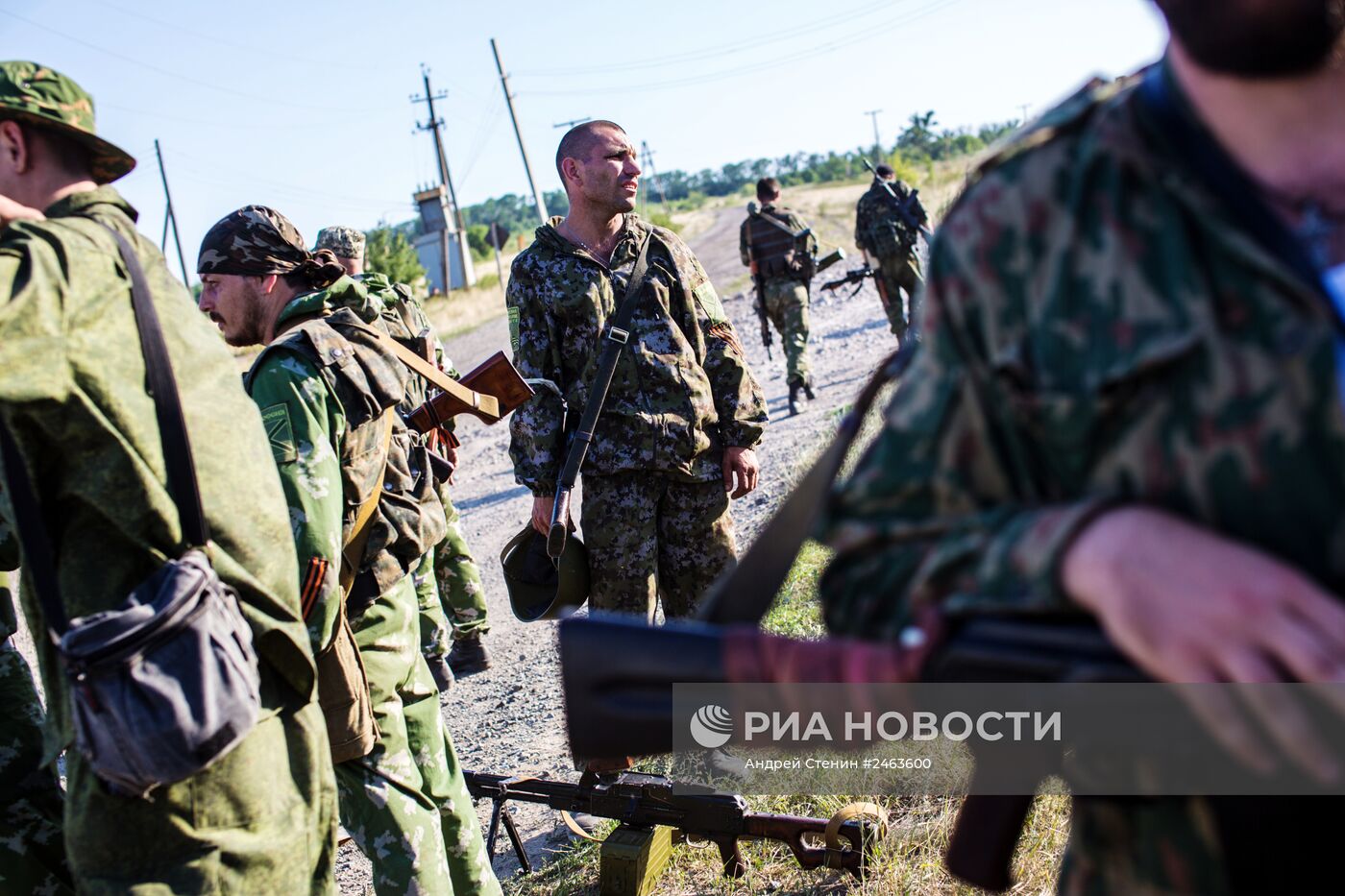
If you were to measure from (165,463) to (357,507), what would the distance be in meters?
1.13

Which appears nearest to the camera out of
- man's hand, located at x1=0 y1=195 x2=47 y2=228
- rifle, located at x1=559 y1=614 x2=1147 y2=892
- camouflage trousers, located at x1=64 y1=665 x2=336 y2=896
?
rifle, located at x1=559 y1=614 x2=1147 y2=892

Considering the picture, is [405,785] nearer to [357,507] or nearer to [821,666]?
[357,507]

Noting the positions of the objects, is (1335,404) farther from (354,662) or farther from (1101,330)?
(354,662)

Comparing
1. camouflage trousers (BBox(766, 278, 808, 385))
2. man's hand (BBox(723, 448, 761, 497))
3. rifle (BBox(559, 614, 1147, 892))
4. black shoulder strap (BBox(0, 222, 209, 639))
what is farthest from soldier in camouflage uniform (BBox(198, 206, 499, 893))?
camouflage trousers (BBox(766, 278, 808, 385))

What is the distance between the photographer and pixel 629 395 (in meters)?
4.19

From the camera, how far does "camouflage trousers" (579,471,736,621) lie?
14.0ft

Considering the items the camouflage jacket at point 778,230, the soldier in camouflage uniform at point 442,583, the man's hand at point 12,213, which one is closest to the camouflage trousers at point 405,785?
the man's hand at point 12,213

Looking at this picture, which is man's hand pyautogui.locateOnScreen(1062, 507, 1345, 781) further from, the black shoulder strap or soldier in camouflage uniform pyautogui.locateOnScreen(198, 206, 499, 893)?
soldier in camouflage uniform pyautogui.locateOnScreen(198, 206, 499, 893)

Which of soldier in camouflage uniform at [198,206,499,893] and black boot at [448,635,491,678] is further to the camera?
black boot at [448,635,491,678]

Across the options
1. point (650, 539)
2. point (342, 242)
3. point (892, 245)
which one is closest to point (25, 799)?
point (650, 539)

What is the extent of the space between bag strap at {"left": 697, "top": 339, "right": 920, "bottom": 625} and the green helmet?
292 centimetres

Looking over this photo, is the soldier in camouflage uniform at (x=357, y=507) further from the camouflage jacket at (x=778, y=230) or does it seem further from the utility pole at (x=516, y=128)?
the utility pole at (x=516, y=128)

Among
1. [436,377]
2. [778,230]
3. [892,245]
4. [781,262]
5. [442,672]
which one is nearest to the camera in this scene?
[436,377]

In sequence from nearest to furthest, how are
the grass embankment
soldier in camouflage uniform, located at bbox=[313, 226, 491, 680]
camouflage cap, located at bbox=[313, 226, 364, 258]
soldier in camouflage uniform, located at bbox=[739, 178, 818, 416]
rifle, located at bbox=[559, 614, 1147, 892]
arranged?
rifle, located at bbox=[559, 614, 1147, 892] → the grass embankment → soldier in camouflage uniform, located at bbox=[313, 226, 491, 680] → camouflage cap, located at bbox=[313, 226, 364, 258] → soldier in camouflage uniform, located at bbox=[739, 178, 818, 416]
